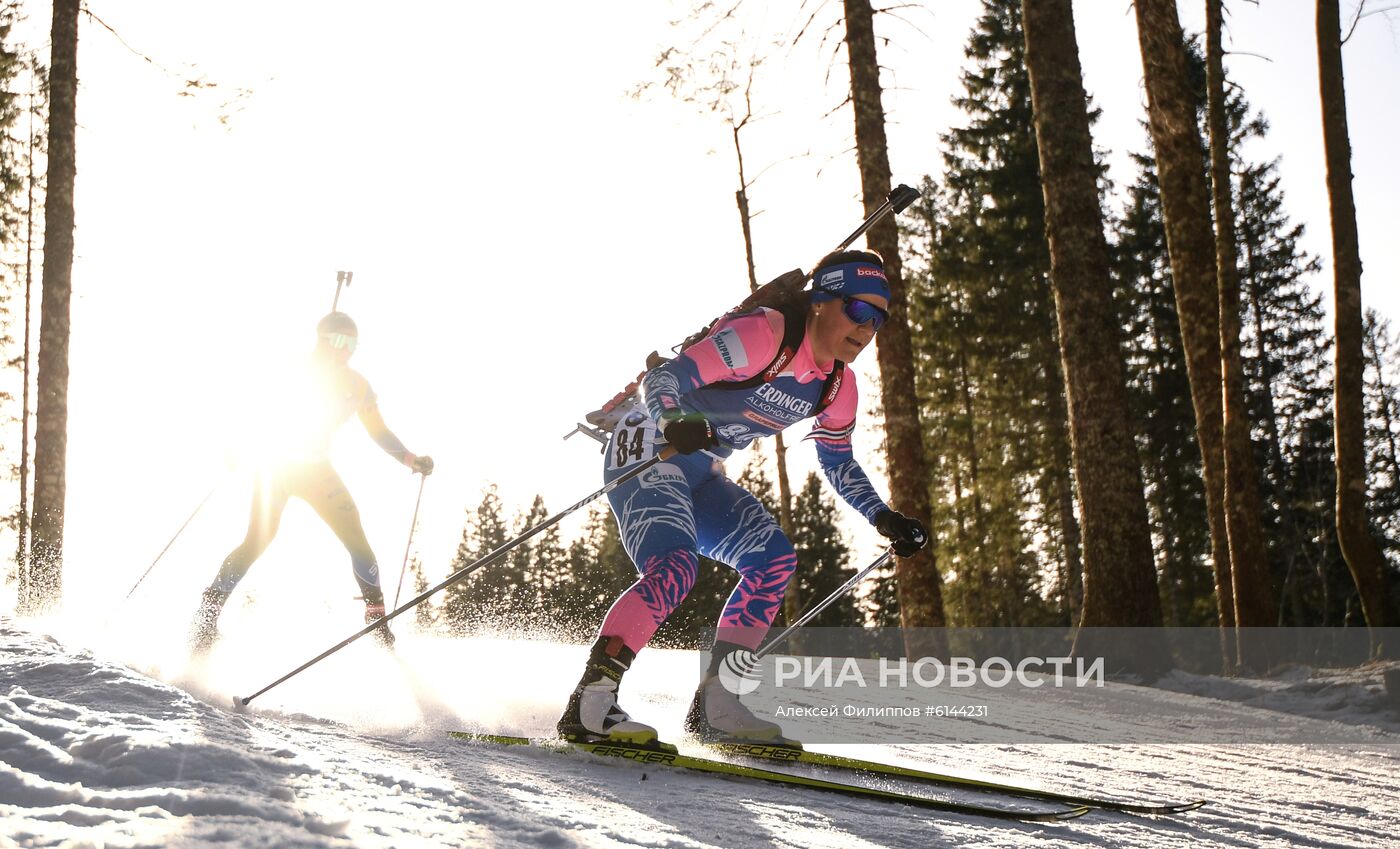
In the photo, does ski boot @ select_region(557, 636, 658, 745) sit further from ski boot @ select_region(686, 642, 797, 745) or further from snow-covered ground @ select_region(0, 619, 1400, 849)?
ski boot @ select_region(686, 642, 797, 745)

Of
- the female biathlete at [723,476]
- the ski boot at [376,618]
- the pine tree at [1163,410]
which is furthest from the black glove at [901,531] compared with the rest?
the pine tree at [1163,410]

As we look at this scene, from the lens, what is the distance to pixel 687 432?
11.2ft

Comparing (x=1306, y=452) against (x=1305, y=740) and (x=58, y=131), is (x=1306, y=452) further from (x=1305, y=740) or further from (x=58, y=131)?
(x=58, y=131)

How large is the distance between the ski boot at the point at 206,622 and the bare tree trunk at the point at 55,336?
5.12 m

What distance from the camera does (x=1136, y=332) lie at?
27.0 metres

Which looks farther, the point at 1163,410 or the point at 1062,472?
the point at 1163,410

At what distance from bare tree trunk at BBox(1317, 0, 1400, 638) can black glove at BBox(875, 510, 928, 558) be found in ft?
22.4

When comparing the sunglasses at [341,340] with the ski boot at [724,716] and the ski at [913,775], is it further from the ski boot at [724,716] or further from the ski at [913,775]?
the ski at [913,775]

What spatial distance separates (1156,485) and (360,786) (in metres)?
28.8

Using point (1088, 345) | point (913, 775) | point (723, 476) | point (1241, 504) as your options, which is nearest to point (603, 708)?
point (913, 775)

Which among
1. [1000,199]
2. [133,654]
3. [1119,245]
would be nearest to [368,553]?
[133,654]

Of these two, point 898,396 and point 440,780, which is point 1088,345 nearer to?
point 898,396

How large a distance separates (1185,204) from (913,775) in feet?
28.4

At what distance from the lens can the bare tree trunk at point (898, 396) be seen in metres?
9.73
